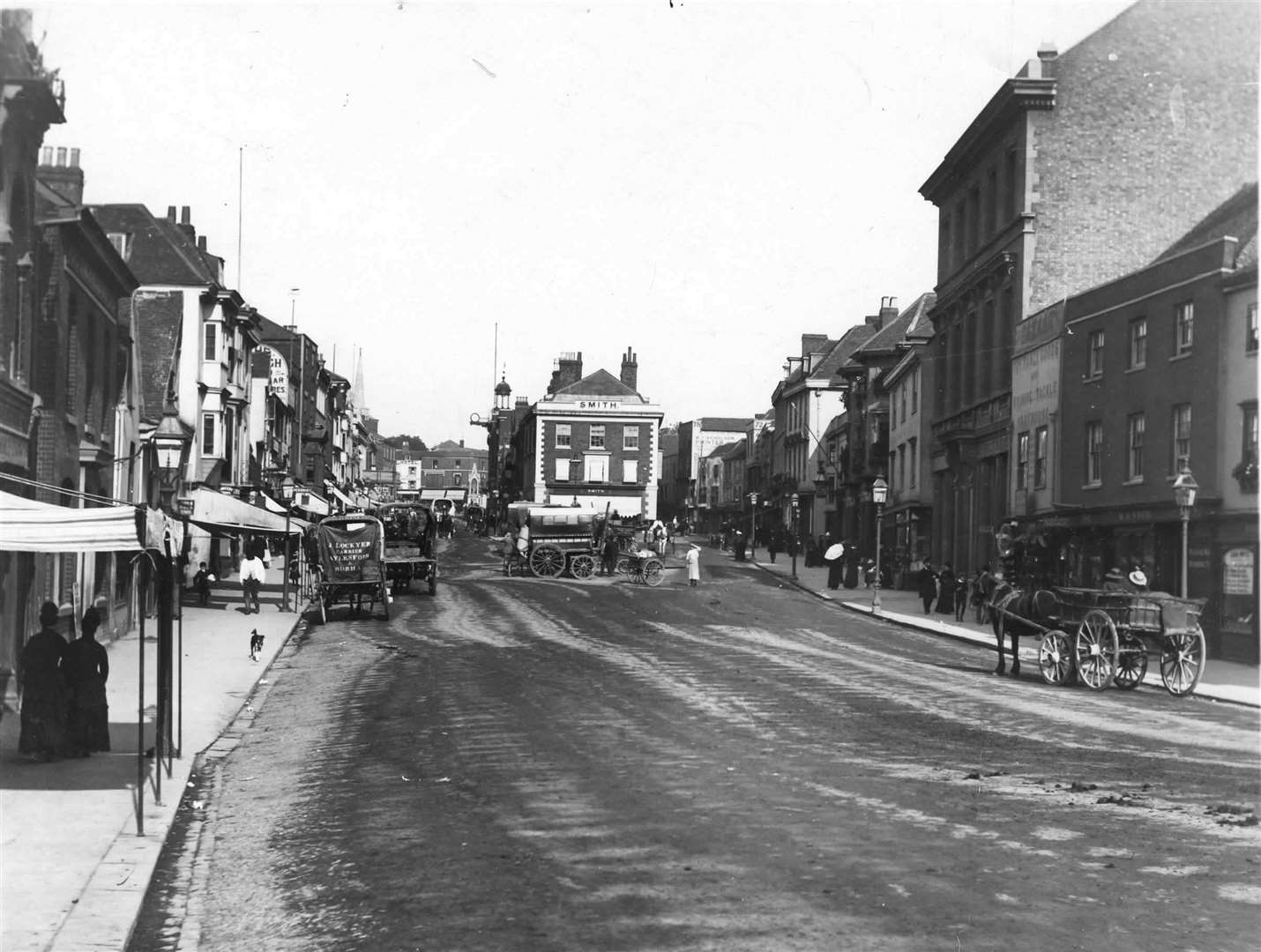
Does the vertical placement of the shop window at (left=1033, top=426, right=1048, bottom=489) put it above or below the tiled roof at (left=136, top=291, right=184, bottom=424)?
below

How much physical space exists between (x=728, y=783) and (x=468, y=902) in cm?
401

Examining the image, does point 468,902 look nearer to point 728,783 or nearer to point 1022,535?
point 728,783

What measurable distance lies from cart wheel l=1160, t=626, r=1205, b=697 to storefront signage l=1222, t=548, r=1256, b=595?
659 cm

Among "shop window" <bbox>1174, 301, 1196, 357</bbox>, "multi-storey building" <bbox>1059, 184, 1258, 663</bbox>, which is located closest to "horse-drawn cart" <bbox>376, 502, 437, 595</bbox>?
"multi-storey building" <bbox>1059, 184, 1258, 663</bbox>

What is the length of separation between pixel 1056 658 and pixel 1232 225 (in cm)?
1490

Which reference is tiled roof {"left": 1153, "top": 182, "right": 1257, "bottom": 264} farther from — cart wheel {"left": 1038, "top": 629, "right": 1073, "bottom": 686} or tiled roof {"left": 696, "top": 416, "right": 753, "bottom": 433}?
tiled roof {"left": 696, "top": 416, "right": 753, "bottom": 433}

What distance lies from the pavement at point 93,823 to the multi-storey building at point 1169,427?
1778 centimetres

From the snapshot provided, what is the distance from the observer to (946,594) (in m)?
37.1

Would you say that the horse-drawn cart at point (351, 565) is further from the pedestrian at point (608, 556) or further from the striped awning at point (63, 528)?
the striped awning at point (63, 528)

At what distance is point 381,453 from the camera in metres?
184

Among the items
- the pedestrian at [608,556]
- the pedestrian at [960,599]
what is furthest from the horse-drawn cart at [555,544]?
the pedestrian at [960,599]

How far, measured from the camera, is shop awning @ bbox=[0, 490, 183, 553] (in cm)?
1054

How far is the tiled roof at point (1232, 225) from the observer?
2788 centimetres

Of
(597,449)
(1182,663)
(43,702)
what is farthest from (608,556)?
(597,449)
